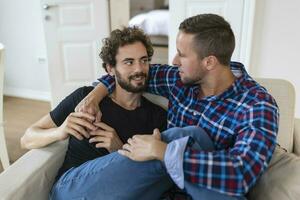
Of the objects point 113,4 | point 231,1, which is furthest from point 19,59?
point 231,1

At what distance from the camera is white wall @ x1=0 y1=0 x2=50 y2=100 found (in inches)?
129

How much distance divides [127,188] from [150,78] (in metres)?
0.63

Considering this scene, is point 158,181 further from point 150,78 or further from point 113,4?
point 113,4

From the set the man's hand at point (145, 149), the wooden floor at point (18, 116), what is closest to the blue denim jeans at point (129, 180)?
the man's hand at point (145, 149)

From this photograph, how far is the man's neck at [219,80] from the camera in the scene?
1233 millimetres

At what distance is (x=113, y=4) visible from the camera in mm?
3010

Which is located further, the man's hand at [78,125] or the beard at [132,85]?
the beard at [132,85]

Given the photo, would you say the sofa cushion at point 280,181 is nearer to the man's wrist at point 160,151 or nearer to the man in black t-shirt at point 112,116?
the man's wrist at point 160,151

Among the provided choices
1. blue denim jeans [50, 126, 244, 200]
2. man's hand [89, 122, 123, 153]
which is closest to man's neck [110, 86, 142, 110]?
man's hand [89, 122, 123, 153]

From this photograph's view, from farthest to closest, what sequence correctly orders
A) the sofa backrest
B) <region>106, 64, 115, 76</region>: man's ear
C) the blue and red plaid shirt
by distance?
<region>106, 64, 115, 76</region>: man's ear
the sofa backrest
the blue and red plaid shirt

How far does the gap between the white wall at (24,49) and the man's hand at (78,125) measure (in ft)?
7.64

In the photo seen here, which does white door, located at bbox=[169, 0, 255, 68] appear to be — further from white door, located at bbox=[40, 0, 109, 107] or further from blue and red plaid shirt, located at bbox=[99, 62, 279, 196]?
blue and red plaid shirt, located at bbox=[99, 62, 279, 196]

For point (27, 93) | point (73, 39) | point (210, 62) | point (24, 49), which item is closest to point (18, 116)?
point (27, 93)

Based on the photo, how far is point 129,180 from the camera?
97 cm
